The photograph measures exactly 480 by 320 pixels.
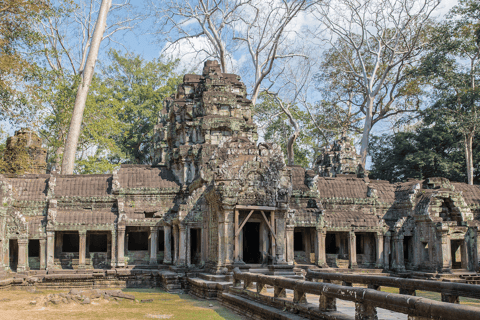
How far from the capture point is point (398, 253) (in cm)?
2052

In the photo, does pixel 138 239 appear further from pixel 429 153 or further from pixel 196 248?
pixel 429 153

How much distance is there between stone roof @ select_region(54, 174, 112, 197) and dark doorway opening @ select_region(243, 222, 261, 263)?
6.93 metres

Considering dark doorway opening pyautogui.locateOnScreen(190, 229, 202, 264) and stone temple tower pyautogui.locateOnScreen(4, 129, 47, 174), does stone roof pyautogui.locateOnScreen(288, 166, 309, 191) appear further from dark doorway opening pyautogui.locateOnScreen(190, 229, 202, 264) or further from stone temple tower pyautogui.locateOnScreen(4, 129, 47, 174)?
stone temple tower pyautogui.locateOnScreen(4, 129, 47, 174)

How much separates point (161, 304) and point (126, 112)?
95.8 feet

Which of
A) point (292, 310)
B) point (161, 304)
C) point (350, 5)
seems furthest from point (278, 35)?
point (292, 310)

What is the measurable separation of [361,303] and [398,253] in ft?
48.5

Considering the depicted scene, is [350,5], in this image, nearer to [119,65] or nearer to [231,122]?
[231,122]

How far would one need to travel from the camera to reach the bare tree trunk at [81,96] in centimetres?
2594

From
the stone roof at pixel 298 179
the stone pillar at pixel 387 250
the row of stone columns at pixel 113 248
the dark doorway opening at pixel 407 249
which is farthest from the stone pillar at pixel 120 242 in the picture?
the dark doorway opening at pixel 407 249

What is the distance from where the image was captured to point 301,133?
4100 centimetres

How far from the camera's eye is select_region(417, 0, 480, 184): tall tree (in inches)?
1137

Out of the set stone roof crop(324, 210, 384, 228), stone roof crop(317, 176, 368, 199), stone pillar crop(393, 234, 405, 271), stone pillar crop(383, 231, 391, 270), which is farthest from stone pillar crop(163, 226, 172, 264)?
stone pillar crop(393, 234, 405, 271)

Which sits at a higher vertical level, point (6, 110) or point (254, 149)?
point (6, 110)

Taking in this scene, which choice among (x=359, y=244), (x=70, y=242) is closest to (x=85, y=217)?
(x=70, y=242)
